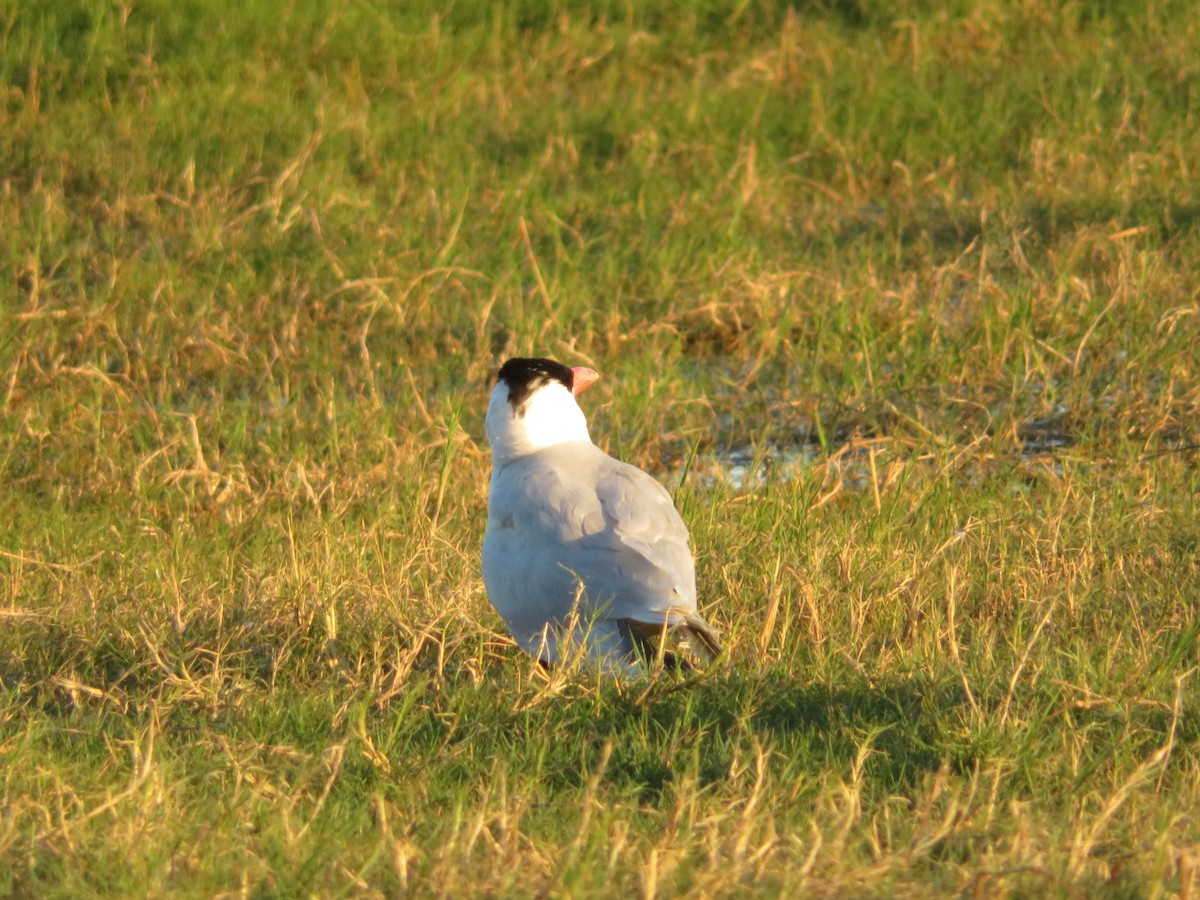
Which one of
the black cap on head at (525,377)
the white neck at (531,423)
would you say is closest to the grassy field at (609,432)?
the white neck at (531,423)

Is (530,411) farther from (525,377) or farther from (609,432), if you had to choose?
(609,432)

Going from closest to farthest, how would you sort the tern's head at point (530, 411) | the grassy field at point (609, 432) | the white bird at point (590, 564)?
1. the grassy field at point (609, 432)
2. the white bird at point (590, 564)
3. the tern's head at point (530, 411)

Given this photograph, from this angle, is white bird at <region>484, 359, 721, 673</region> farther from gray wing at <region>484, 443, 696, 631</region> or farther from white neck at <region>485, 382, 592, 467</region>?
white neck at <region>485, 382, 592, 467</region>

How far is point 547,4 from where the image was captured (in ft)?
28.7

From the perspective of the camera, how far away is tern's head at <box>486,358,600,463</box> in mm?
4168

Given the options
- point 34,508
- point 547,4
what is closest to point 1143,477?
point 34,508

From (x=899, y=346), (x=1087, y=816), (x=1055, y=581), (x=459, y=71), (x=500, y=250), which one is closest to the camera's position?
(x=1087, y=816)

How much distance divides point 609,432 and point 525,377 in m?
1.42

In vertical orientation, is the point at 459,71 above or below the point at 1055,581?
above

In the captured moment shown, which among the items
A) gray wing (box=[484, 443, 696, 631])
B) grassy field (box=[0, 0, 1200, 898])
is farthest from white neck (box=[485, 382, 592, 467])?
grassy field (box=[0, 0, 1200, 898])

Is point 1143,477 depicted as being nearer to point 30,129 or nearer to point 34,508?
point 34,508

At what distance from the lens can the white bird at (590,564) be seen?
359 centimetres

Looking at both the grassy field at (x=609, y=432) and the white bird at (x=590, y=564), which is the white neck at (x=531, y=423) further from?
the grassy field at (x=609, y=432)

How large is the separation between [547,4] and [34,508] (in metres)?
4.57
